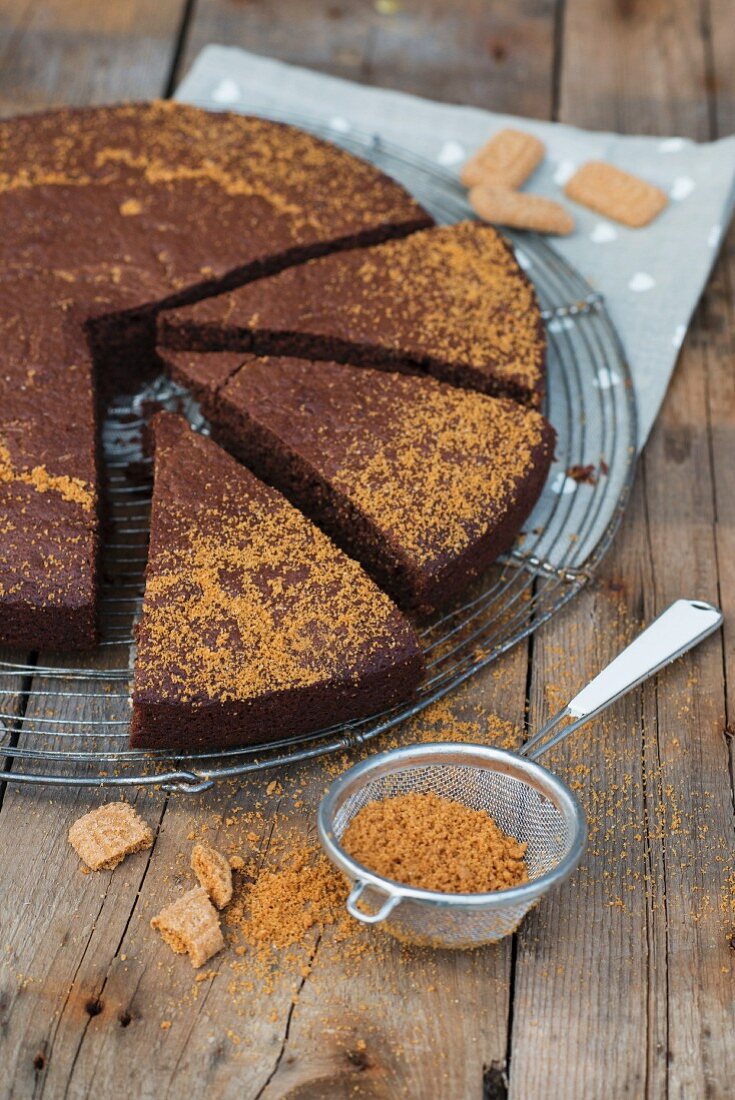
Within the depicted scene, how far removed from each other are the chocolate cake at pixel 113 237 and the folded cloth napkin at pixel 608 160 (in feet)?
2.05

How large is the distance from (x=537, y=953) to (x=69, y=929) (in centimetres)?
119

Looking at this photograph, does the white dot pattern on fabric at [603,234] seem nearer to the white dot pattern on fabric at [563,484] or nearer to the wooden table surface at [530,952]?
the wooden table surface at [530,952]

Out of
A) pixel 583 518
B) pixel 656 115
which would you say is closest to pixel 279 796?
pixel 583 518

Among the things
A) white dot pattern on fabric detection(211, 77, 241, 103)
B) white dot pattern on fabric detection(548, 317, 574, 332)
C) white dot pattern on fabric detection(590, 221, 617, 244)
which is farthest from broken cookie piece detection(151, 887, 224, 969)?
white dot pattern on fabric detection(211, 77, 241, 103)

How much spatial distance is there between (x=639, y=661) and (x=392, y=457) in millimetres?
1004

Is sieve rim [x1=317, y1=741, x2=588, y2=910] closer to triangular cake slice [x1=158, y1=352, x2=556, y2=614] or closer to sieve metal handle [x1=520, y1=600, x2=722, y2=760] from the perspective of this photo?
sieve metal handle [x1=520, y1=600, x2=722, y2=760]

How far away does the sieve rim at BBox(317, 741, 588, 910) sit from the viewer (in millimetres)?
2787

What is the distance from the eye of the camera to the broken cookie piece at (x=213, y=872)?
3088 mm

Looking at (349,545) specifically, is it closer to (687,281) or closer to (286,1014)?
(286,1014)

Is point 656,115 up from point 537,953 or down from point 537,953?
up

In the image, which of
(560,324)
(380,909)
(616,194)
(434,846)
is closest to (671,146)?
(616,194)

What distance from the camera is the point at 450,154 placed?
5.39m

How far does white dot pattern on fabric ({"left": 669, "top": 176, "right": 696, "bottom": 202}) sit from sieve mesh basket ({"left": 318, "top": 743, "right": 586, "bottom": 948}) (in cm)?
300

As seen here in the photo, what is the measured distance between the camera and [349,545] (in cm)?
393
